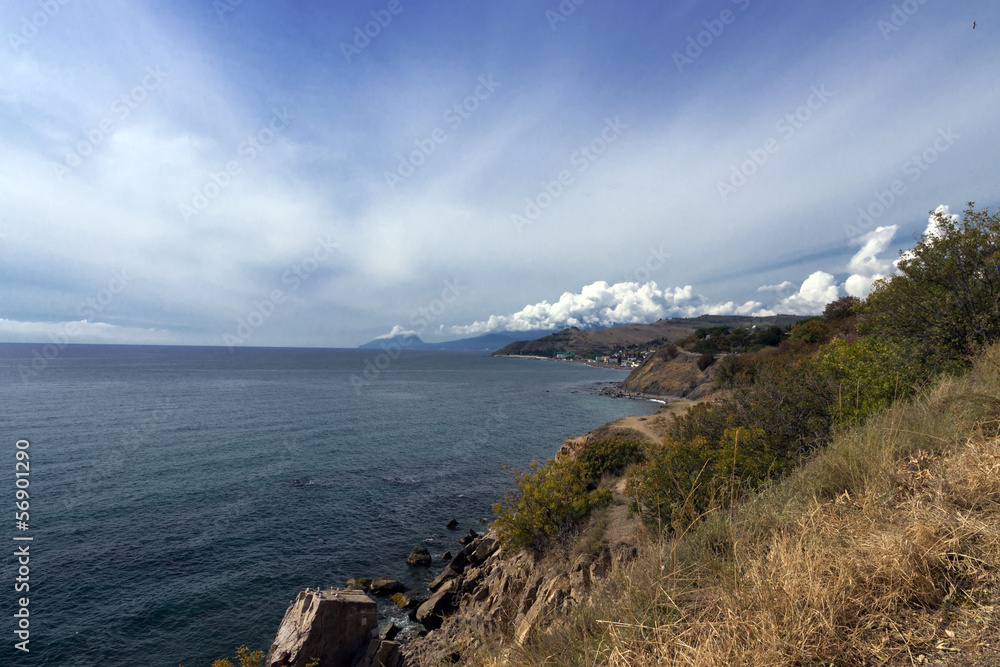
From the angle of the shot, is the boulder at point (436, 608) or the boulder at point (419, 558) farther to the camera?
the boulder at point (419, 558)

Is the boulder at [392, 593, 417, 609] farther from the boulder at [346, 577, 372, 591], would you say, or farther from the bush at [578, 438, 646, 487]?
the bush at [578, 438, 646, 487]

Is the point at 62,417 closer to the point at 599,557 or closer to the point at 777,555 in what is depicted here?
the point at 599,557

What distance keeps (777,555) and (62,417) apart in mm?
66575

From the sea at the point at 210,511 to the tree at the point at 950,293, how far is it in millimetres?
19842

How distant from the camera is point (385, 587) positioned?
18.8m

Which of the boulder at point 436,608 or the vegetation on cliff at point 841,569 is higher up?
the vegetation on cliff at point 841,569

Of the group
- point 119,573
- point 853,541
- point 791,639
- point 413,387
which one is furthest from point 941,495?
point 413,387

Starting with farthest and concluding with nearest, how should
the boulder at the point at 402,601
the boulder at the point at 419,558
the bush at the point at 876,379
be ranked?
1. the boulder at the point at 419,558
2. the boulder at the point at 402,601
3. the bush at the point at 876,379

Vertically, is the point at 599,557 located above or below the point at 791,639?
below

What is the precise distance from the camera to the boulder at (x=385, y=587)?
18688 mm

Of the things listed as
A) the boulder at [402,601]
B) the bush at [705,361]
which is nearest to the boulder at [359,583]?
the boulder at [402,601]

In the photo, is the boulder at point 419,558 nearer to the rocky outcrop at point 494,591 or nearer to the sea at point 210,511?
the sea at point 210,511

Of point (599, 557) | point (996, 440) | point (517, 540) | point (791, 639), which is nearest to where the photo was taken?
point (791, 639)

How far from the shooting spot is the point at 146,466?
32.4m
